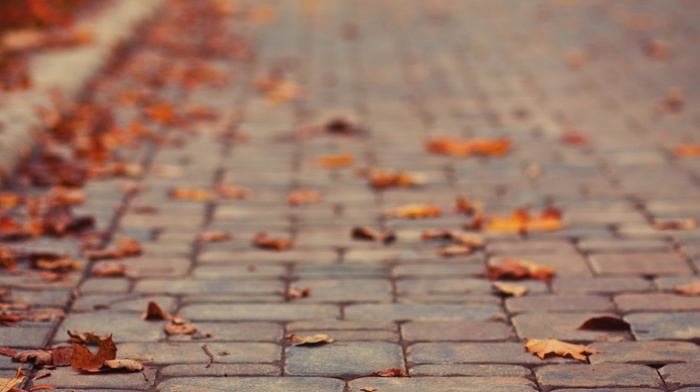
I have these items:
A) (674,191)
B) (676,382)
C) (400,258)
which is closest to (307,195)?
(400,258)

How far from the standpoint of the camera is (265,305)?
10.3ft

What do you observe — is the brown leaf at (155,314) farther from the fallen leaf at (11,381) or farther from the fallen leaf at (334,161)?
the fallen leaf at (334,161)

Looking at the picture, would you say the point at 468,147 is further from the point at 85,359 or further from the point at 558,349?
the point at 85,359

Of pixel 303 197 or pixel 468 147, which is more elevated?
pixel 468 147

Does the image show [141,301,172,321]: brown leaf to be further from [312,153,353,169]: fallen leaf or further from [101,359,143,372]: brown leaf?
[312,153,353,169]: fallen leaf

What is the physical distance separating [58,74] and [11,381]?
164 inches

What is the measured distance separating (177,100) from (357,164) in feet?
6.40

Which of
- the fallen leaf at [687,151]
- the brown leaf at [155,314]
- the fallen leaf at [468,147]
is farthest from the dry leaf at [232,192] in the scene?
the fallen leaf at [687,151]

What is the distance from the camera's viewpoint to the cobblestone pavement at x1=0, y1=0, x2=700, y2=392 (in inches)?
107

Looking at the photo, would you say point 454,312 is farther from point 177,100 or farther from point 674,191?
point 177,100

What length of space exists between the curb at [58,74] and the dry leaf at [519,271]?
2.33m

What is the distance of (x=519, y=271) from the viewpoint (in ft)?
11.2

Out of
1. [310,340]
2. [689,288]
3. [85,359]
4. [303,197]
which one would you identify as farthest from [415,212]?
[85,359]

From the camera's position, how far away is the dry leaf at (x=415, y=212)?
4.11 metres
